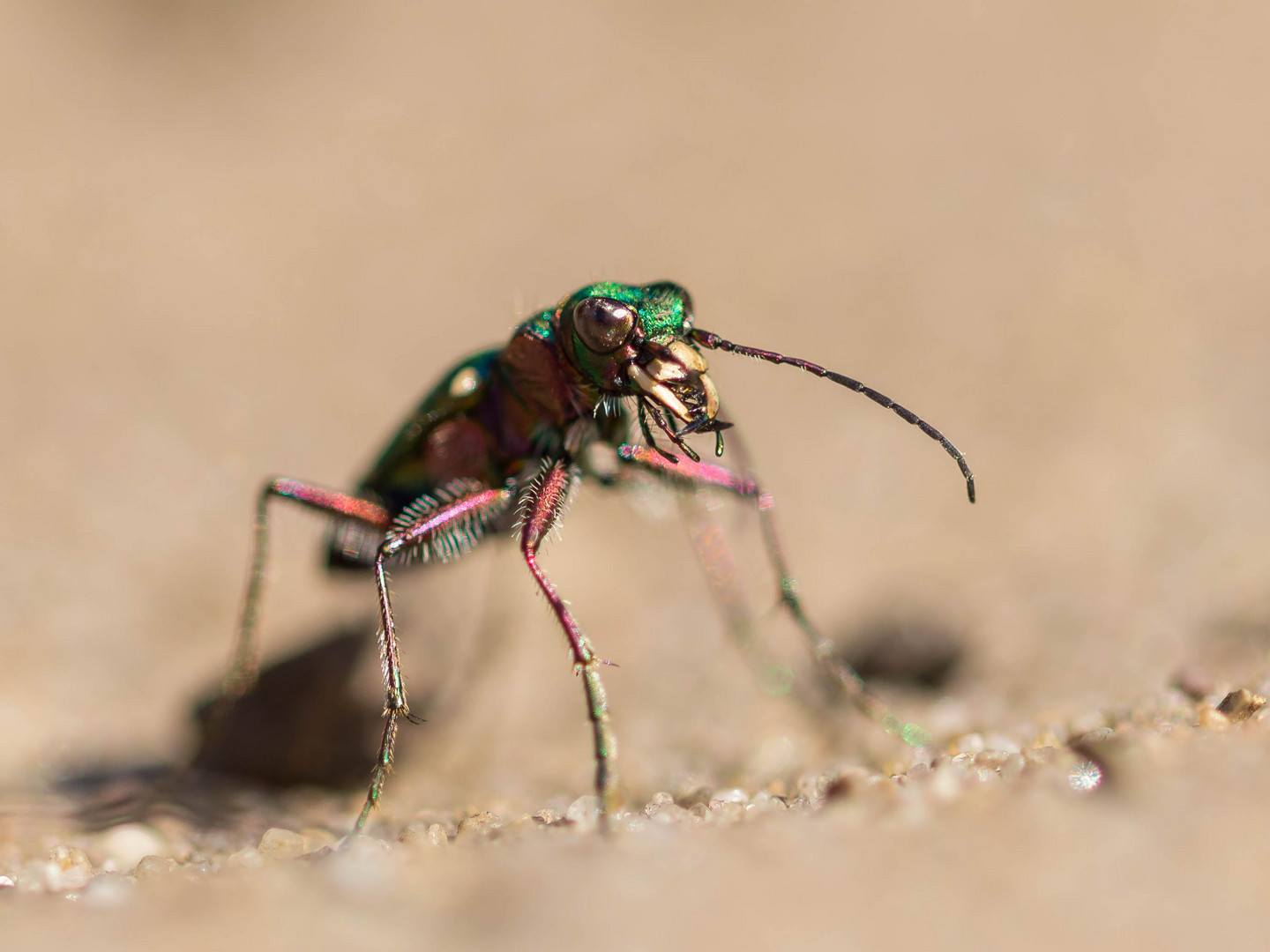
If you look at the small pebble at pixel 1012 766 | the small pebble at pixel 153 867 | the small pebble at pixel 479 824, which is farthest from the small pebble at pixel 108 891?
the small pebble at pixel 1012 766

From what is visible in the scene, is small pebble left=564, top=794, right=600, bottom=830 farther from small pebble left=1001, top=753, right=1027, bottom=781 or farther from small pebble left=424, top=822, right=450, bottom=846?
small pebble left=1001, top=753, right=1027, bottom=781

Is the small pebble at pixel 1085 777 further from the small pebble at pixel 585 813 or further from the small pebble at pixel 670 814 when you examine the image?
the small pebble at pixel 585 813

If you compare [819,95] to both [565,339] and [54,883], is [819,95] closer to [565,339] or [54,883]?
[565,339]

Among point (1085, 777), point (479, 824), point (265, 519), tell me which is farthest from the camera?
point (265, 519)

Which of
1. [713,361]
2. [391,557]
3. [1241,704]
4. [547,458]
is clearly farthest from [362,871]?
[713,361]

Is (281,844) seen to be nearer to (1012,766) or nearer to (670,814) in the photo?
(670,814)

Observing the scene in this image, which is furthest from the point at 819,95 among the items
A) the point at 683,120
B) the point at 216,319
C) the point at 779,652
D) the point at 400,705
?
the point at 400,705
